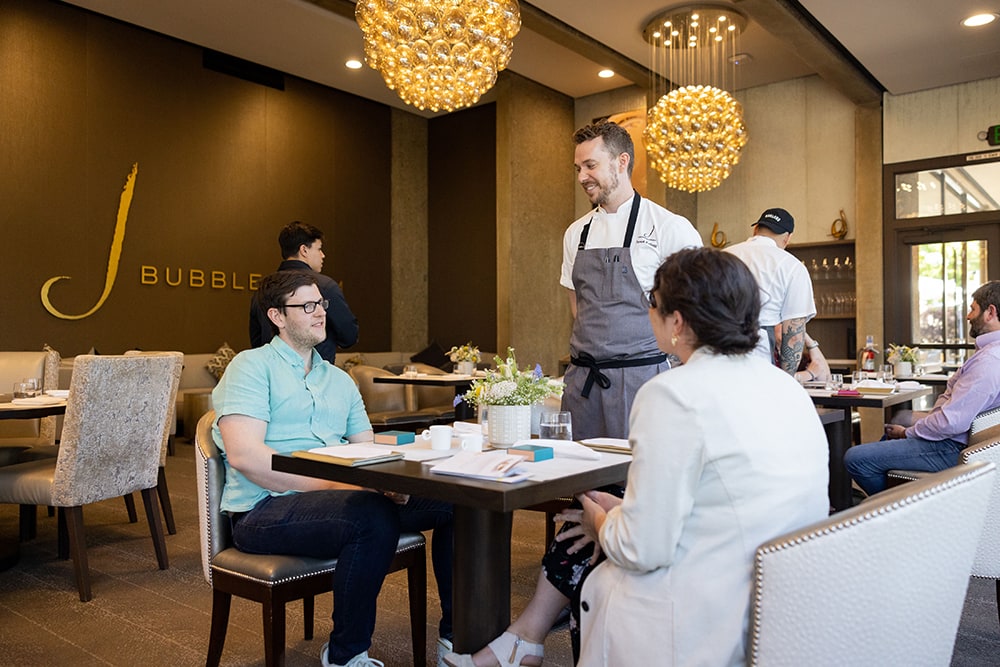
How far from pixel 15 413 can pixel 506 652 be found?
104 inches

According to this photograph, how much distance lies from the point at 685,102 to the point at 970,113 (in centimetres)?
323

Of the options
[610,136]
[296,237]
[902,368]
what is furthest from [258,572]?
[902,368]

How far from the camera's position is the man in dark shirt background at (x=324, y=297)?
386 centimetres

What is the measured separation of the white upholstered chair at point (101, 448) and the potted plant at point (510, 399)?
2.15 meters

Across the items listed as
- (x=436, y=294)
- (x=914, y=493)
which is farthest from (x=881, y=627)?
(x=436, y=294)

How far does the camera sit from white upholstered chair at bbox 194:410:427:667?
224 cm

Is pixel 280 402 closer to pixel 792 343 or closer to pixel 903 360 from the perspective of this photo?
pixel 792 343

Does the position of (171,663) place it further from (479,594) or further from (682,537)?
(682,537)

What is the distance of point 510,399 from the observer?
222cm

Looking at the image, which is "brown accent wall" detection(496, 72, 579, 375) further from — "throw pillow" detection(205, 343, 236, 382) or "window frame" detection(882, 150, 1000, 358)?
"window frame" detection(882, 150, 1000, 358)

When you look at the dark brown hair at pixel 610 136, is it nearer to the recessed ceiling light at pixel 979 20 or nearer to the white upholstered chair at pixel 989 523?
the white upholstered chair at pixel 989 523

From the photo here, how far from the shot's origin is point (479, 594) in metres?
2.07

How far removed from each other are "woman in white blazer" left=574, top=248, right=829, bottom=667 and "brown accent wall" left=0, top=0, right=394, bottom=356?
741 cm

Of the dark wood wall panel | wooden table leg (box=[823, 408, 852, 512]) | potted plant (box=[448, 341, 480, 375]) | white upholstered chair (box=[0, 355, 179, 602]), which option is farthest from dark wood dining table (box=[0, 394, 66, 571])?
the dark wood wall panel
